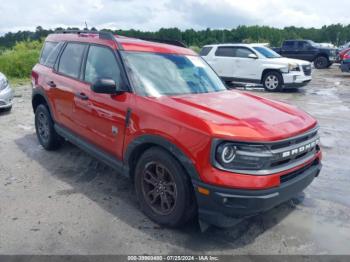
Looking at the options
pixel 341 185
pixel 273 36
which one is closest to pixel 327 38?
pixel 273 36

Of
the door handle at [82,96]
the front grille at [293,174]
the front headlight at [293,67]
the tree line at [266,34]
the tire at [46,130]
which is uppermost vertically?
the tree line at [266,34]

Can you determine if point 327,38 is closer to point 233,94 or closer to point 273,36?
point 273,36

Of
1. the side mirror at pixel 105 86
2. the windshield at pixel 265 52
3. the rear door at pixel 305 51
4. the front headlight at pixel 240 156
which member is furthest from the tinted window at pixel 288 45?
the front headlight at pixel 240 156

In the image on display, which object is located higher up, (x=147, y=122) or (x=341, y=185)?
(x=147, y=122)

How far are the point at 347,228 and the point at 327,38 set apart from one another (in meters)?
67.6

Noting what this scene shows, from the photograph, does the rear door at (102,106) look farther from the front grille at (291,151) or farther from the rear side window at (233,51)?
the rear side window at (233,51)

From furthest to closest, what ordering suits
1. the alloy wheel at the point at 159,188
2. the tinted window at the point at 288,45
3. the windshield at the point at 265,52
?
the tinted window at the point at 288,45, the windshield at the point at 265,52, the alloy wheel at the point at 159,188

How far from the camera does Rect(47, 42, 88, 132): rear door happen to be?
4.73 meters

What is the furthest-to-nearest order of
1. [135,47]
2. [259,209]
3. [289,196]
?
[135,47] < [289,196] < [259,209]

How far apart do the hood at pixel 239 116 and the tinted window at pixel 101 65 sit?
0.78m

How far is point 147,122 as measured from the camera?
3449 mm

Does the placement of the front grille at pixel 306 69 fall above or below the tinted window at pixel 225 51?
below

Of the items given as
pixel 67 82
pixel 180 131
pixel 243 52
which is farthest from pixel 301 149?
pixel 243 52

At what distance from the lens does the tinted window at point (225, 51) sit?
47.1 feet
